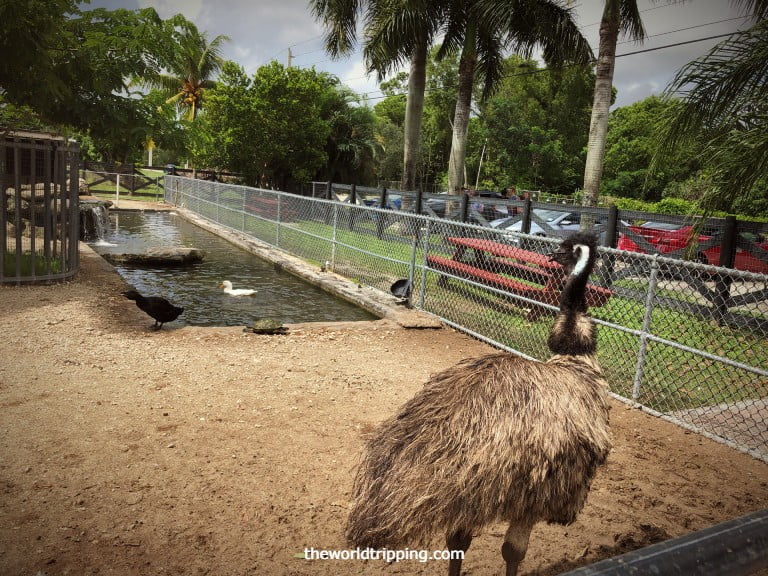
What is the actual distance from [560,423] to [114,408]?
12.0 feet

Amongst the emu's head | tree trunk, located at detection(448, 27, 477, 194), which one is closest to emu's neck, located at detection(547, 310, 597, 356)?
the emu's head

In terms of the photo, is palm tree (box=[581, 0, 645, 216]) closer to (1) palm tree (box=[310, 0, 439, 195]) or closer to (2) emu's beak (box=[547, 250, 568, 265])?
(1) palm tree (box=[310, 0, 439, 195])

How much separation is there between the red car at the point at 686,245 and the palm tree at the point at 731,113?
101 cm

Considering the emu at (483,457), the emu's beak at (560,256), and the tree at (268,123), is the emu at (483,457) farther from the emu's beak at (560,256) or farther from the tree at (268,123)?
the tree at (268,123)

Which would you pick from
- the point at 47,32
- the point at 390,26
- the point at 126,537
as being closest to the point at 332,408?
the point at 126,537

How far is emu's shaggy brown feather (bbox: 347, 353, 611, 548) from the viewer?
89.7 inches

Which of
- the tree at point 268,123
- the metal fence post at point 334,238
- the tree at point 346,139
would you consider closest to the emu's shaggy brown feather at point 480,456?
the metal fence post at point 334,238

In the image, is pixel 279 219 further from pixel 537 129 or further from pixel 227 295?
pixel 537 129

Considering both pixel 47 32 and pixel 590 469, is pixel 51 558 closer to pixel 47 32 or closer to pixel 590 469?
pixel 590 469

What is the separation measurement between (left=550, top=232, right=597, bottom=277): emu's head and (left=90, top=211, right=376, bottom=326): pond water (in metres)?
5.13

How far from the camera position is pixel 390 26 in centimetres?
1678

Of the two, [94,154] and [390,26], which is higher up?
[390,26]

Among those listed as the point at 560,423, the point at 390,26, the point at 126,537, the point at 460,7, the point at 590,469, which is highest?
the point at 460,7

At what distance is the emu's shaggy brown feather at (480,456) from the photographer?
2.28 m
